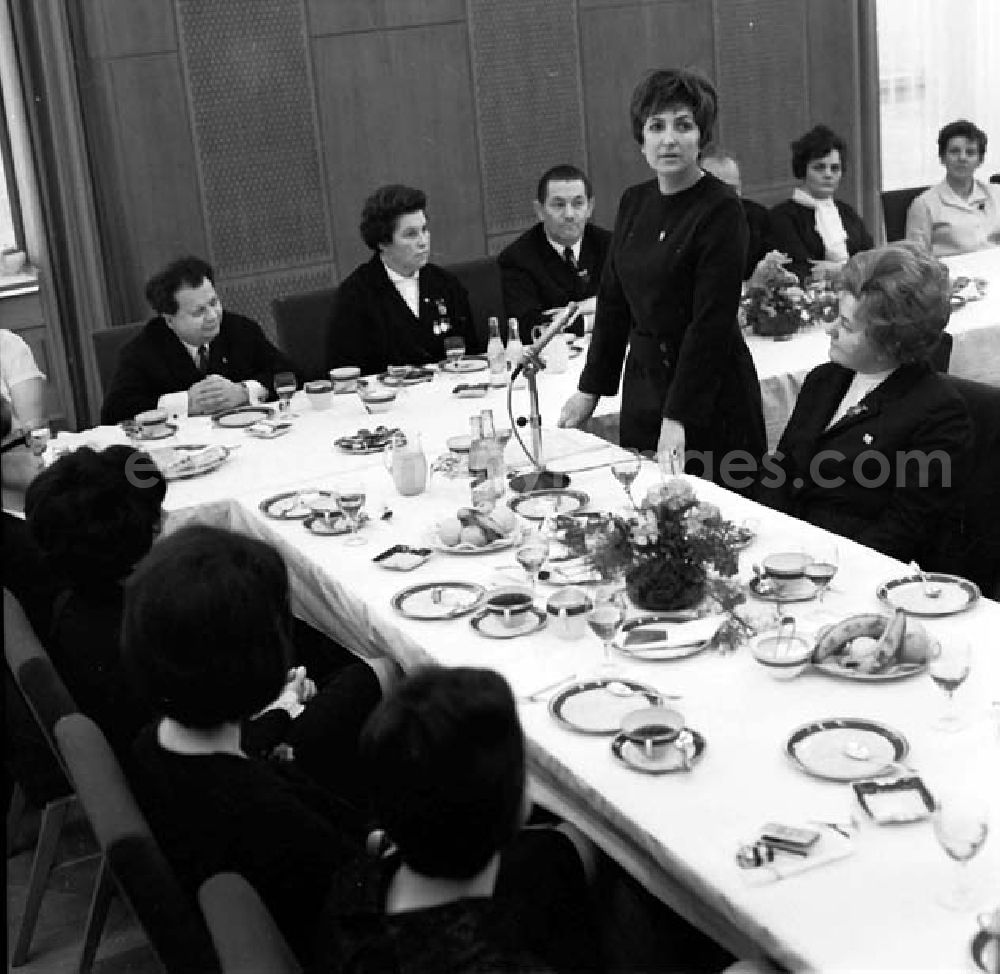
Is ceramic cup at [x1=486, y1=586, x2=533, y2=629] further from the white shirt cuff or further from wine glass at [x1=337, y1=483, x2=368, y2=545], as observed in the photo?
the white shirt cuff

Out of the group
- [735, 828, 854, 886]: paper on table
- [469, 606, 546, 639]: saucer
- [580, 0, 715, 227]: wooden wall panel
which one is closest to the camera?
[735, 828, 854, 886]: paper on table

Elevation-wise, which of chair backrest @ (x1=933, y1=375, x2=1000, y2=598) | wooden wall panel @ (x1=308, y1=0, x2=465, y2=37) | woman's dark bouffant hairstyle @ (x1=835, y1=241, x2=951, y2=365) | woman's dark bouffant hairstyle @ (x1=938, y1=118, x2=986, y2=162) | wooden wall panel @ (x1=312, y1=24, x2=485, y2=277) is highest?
wooden wall panel @ (x1=308, y1=0, x2=465, y2=37)

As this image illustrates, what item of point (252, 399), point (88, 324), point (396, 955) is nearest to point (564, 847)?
point (396, 955)

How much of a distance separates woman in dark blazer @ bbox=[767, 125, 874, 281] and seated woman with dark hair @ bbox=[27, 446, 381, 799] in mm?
3983

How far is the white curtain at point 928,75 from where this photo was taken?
8.47 meters

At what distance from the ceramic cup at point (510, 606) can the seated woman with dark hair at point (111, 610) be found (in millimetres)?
309

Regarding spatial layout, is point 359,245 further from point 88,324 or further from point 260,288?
point 88,324

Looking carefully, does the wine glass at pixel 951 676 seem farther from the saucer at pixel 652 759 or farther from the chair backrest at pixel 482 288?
the chair backrest at pixel 482 288

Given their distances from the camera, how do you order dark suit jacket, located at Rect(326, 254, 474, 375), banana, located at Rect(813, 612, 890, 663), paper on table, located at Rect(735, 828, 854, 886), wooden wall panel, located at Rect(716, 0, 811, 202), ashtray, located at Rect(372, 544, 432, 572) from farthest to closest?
wooden wall panel, located at Rect(716, 0, 811, 202) < dark suit jacket, located at Rect(326, 254, 474, 375) < ashtray, located at Rect(372, 544, 432, 572) < banana, located at Rect(813, 612, 890, 663) < paper on table, located at Rect(735, 828, 854, 886)

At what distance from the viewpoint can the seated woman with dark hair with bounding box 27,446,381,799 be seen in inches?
105

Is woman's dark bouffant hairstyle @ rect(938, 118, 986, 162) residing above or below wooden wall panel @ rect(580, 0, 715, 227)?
below

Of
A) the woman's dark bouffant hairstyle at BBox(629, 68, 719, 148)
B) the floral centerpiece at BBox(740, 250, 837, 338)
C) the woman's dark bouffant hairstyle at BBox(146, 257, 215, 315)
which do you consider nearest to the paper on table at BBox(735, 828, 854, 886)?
the woman's dark bouffant hairstyle at BBox(629, 68, 719, 148)

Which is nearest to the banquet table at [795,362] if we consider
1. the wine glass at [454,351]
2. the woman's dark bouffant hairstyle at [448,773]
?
the wine glass at [454,351]

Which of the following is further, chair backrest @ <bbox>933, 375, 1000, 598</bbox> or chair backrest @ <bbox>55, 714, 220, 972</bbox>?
chair backrest @ <bbox>933, 375, 1000, 598</bbox>
